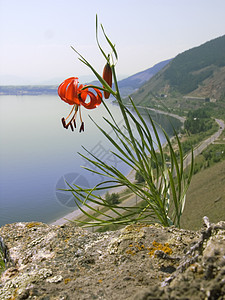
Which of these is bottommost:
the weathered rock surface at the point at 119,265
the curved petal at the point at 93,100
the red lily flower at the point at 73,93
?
the weathered rock surface at the point at 119,265

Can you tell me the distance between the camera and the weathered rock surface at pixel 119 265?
2.62ft

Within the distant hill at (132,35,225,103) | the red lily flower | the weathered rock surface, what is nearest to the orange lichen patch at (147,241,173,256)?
the weathered rock surface

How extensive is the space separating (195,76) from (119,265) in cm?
11875

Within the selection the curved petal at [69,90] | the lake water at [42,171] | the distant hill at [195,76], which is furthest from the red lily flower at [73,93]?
the distant hill at [195,76]

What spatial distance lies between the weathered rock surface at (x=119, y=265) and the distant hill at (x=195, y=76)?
8500cm

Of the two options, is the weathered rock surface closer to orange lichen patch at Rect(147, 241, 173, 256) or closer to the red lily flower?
orange lichen patch at Rect(147, 241, 173, 256)

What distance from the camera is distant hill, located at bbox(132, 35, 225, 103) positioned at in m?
99.3

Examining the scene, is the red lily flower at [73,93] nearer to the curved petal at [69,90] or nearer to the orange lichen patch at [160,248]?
the curved petal at [69,90]

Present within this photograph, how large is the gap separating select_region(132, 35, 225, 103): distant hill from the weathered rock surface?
8500cm

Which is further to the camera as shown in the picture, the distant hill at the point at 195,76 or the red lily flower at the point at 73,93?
the distant hill at the point at 195,76

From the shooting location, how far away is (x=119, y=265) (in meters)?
1.20

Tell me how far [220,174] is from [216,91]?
69097mm

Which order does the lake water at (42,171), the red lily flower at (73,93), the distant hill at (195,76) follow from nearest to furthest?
the red lily flower at (73,93)
the lake water at (42,171)
the distant hill at (195,76)

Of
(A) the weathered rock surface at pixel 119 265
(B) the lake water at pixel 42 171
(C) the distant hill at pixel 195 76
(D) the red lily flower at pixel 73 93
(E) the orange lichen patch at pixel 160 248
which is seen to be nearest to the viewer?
(A) the weathered rock surface at pixel 119 265
